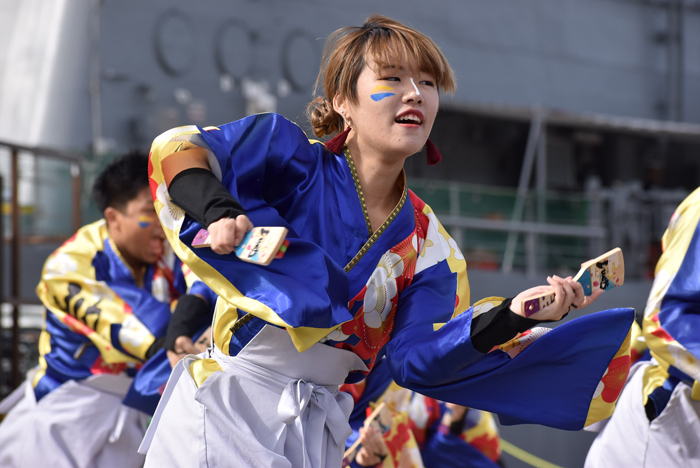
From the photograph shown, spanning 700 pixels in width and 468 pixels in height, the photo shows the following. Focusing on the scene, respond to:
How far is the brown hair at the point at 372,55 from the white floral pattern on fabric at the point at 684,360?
3.37 feet

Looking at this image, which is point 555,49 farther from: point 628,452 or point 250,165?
point 250,165

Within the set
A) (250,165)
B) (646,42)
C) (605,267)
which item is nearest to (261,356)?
(250,165)

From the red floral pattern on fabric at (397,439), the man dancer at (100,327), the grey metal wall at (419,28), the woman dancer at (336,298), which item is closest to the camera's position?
the woman dancer at (336,298)

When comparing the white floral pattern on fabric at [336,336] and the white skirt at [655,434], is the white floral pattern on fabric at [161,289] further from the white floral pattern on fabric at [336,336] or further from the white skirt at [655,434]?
the white skirt at [655,434]

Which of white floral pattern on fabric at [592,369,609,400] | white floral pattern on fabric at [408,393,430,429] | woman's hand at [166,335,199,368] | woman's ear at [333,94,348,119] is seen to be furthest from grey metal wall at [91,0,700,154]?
white floral pattern on fabric at [592,369,609,400]

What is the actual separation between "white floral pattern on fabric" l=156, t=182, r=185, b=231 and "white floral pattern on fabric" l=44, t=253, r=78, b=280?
1.62 meters

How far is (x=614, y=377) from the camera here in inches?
64.2

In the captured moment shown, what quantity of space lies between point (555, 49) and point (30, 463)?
36.5 ft

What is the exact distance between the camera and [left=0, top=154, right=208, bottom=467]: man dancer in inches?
118

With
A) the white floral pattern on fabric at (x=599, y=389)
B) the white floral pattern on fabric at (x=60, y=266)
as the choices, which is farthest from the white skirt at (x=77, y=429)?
the white floral pattern on fabric at (x=599, y=389)

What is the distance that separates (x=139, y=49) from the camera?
9.38 metres

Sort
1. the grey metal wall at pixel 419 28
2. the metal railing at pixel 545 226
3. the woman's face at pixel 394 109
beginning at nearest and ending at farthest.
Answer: the woman's face at pixel 394 109, the metal railing at pixel 545 226, the grey metal wall at pixel 419 28

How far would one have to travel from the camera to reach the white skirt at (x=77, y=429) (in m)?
3.00

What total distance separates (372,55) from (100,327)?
1736mm
